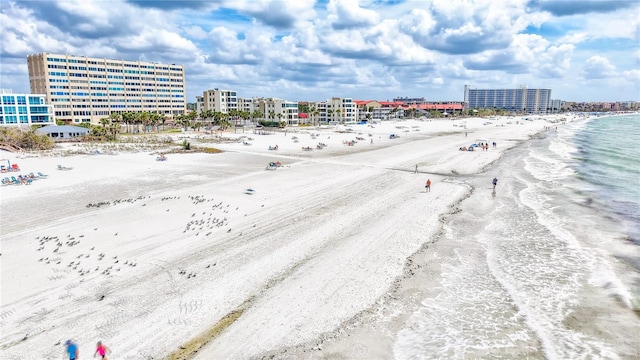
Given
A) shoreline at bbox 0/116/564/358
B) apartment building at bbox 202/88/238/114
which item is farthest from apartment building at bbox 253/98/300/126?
shoreline at bbox 0/116/564/358

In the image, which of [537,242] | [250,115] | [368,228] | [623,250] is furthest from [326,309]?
[250,115]

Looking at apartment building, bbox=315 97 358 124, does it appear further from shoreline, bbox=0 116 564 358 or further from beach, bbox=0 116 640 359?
beach, bbox=0 116 640 359

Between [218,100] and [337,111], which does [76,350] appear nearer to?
[218,100]

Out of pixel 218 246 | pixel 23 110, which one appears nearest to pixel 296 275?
pixel 218 246

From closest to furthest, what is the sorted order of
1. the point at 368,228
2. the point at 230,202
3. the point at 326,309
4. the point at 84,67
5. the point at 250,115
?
the point at 326,309 → the point at 368,228 → the point at 230,202 → the point at 84,67 → the point at 250,115

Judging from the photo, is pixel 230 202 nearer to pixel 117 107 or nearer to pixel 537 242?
pixel 537 242
